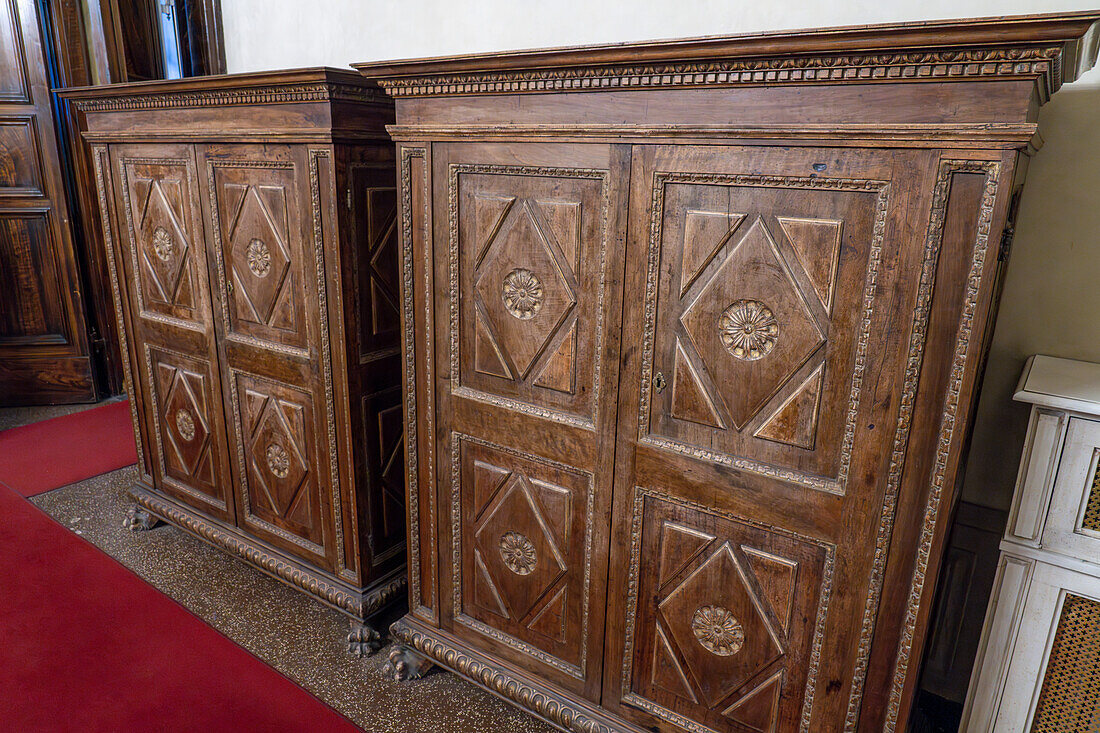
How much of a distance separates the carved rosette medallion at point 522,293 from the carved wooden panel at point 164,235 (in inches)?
52.1

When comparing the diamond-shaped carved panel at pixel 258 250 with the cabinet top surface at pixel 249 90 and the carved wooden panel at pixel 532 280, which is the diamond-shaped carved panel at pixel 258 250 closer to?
the cabinet top surface at pixel 249 90

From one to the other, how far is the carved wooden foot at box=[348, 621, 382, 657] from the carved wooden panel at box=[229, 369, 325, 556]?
1.03 feet

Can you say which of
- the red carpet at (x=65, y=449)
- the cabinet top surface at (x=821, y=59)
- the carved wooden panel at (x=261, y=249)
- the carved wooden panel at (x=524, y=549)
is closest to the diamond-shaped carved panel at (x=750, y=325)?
the cabinet top surface at (x=821, y=59)

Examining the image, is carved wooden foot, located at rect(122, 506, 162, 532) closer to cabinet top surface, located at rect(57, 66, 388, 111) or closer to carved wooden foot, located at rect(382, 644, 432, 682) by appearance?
carved wooden foot, located at rect(382, 644, 432, 682)

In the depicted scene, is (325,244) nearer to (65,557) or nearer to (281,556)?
(281,556)

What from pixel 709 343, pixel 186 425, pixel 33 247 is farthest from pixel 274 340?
pixel 33 247

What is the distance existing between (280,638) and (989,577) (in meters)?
2.26

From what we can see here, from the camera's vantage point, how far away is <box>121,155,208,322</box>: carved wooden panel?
2.39 meters

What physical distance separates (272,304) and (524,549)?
1186mm

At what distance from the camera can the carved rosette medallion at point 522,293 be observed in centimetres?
167

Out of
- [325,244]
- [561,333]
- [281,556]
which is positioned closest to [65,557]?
[281,556]

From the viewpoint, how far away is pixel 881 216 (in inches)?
48.4

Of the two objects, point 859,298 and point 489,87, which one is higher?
point 489,87

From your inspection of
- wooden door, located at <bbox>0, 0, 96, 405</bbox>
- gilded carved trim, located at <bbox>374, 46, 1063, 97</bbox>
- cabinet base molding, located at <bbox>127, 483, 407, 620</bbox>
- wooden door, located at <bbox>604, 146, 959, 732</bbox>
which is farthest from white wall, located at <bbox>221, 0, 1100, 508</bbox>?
wooden door, located at <bbox>0, 0, 96, 405</bbox>
